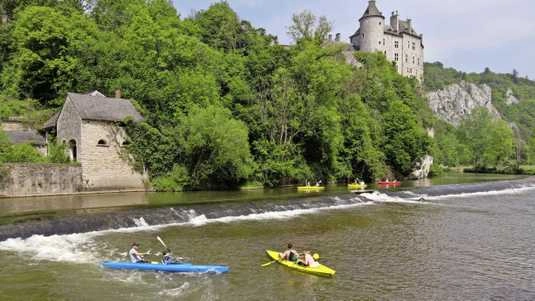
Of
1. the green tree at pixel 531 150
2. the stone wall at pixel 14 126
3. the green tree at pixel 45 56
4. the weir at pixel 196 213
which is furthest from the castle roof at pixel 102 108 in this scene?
the green tree at pixel 531 150

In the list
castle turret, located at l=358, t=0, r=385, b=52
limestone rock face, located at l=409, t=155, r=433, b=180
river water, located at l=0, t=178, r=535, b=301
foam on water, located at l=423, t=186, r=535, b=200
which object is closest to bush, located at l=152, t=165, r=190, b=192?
river water, located at l=0, t=178, r=535, b=301

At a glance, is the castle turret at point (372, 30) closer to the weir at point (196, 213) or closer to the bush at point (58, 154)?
the weir at point (196, 213)

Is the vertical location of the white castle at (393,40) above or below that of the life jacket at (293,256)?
above

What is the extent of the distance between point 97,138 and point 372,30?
8229 centimetres

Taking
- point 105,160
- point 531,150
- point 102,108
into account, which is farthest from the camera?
point 531,150

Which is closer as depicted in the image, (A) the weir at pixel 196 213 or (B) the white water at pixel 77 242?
(B) the white water at pixel 77 242

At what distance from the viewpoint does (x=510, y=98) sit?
623 feet

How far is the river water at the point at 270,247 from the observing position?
14117 mm

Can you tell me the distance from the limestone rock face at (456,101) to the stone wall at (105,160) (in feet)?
399

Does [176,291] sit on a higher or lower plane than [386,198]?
lower

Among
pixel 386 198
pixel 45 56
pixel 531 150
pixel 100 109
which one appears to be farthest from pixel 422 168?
pixel 45 56

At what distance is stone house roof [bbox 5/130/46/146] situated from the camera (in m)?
38.0

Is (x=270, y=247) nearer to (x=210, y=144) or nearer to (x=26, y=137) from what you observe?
(x=210, y=144)

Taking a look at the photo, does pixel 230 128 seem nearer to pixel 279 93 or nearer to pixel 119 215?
pixel 279 93
